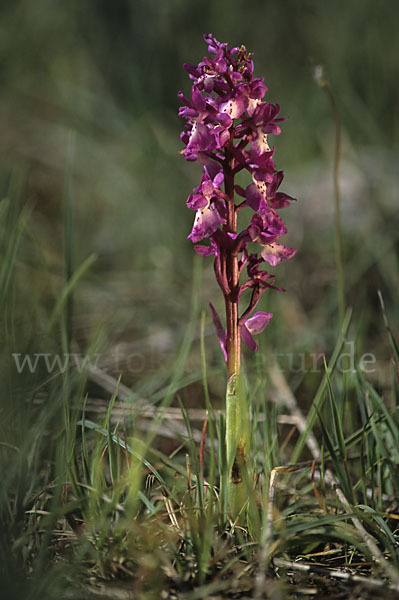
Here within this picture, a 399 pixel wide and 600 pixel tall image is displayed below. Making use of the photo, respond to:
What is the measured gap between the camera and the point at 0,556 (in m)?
0.92

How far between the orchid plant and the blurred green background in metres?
0.89

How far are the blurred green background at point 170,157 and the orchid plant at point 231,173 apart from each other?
35.2 inches

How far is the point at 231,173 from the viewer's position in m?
1.20

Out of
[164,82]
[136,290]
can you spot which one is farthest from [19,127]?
[136,290]

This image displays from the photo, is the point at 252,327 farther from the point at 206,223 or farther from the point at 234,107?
the point at 234,107

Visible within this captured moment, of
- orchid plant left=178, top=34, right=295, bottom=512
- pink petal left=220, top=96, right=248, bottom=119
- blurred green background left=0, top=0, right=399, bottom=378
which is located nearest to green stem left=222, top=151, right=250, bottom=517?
orchid plant left=178, top=34, right=295, bottom=512

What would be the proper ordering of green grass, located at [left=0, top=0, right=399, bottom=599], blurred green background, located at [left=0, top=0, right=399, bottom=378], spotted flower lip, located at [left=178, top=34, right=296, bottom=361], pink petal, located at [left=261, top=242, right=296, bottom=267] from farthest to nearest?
blurred green background, located at [left=0, top=0, right=399, bottom=378] → pink petal, located at [left=261, top=242, right=296, bottom=267] → spotted flower lip, located at [left=178, top=34, right=296, bottom=361] → green grass, located at [left=0, top=0, right=399, bottom=599]

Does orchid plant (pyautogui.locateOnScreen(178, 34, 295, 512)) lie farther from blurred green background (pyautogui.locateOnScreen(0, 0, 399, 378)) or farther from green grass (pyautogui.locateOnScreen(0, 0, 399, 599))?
blurred green background (pyautogui.locateOnScreen(0, 0, 399, 378))

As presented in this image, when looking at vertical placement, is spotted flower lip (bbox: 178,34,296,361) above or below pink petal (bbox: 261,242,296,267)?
above

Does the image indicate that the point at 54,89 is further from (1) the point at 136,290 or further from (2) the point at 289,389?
(2) the point at 289,389

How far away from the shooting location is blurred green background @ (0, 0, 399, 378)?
2.52 meters

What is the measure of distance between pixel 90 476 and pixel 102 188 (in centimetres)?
314

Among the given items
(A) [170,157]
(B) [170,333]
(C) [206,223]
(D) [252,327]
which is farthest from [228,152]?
(A) [170,157]

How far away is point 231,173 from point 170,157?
82.5 inches
